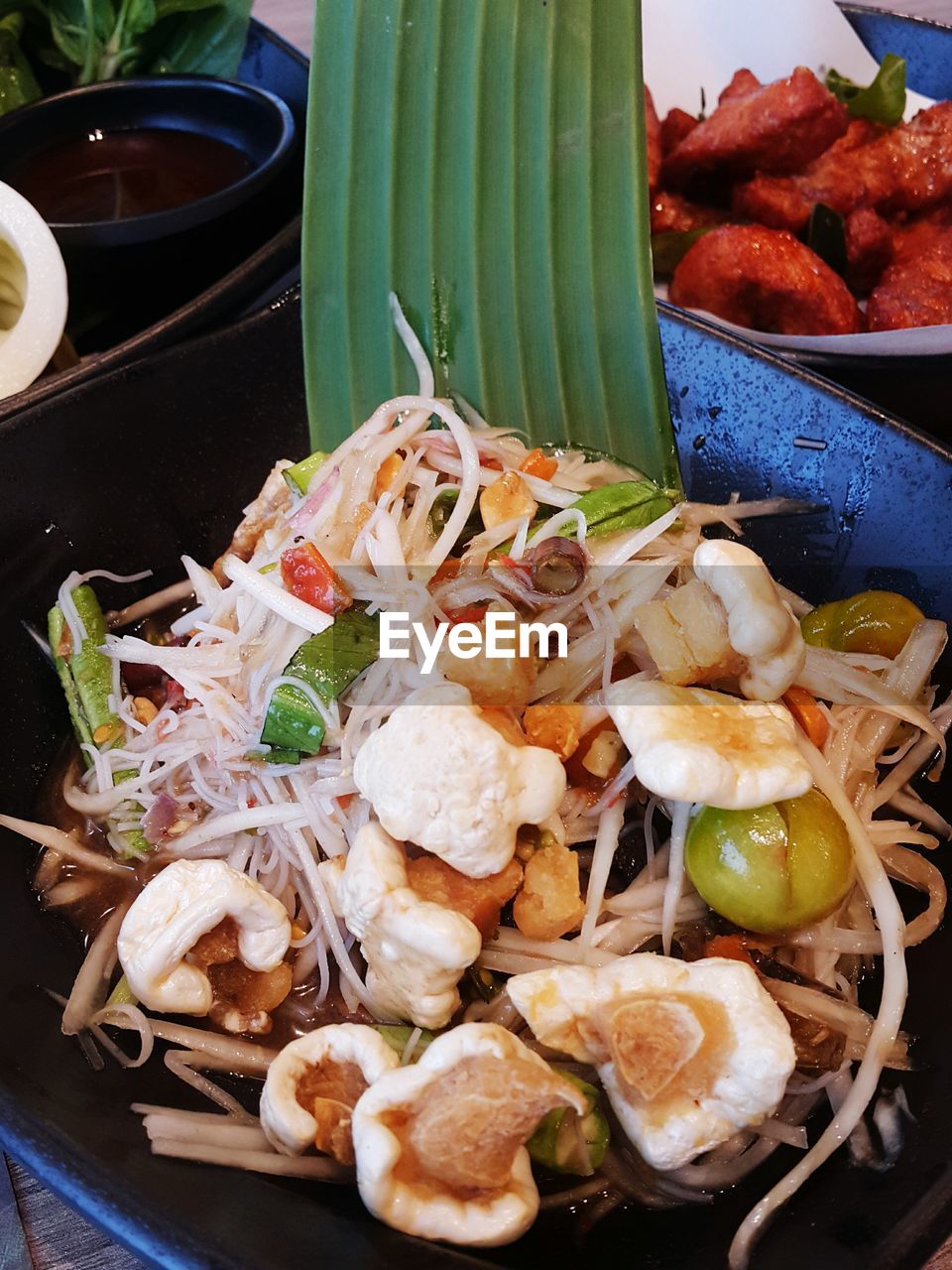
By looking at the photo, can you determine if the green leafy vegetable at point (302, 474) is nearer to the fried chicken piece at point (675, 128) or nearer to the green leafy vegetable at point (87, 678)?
the green leafy vegetable at point (87, 678)

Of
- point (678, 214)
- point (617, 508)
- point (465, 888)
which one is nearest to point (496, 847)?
point (465, 888)

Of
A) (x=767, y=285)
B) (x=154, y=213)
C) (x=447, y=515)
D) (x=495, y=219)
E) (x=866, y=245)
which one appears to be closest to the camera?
(x=447, y=515)

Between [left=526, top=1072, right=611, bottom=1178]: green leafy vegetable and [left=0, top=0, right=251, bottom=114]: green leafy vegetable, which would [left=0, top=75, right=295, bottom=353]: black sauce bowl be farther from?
[left=526, top=1072, right=611, bottom=1178]: green leafy vegetable

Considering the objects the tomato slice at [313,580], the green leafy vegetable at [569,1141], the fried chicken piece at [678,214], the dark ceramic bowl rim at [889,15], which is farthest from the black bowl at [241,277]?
the dark ceramic bowl rim at [889,15]

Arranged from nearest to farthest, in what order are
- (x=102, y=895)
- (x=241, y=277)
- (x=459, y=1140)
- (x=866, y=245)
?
(x=459, y=1140)
(x=102, y=895)
(x=241, y=277)
(x=866, y=245)

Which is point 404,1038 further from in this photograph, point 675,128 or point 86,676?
point 675,128

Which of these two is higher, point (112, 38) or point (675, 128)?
point (112, 38)

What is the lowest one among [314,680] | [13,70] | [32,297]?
[314,680]
